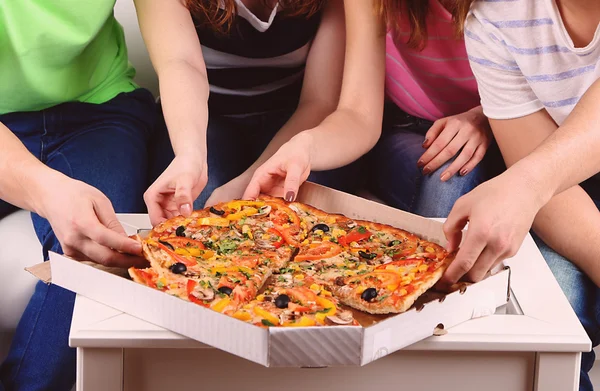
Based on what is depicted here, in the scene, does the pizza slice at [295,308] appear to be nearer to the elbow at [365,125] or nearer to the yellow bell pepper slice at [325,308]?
the yellow bell pepper slice at [325,308]

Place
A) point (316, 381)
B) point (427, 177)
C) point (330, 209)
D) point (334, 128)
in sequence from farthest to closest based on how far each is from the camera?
1. point (427, 177)
2. point (334, 128)
3. point (330, 209)
4. point (316, 381)

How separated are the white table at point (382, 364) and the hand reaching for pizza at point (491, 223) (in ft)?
0.27

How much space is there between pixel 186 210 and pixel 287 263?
21cm

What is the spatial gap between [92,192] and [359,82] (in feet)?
2.20

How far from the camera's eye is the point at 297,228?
1399mm

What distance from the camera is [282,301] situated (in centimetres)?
111

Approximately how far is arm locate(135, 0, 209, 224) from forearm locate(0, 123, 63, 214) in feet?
0.59

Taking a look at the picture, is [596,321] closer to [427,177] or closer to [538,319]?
[538,319]

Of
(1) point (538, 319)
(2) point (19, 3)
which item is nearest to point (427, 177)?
(1) point (538, 319)

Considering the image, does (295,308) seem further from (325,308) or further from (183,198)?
(183,198)

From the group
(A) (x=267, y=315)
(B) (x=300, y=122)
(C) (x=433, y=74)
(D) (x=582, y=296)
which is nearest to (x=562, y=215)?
(D) (x=582, y=296)

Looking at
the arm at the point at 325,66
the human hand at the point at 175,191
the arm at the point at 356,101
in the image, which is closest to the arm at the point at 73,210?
the human hand at the point at 175,191

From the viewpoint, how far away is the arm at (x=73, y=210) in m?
1.26

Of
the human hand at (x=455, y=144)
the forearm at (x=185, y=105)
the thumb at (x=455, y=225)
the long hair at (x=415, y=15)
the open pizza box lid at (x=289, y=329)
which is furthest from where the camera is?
the human hand at (x=455, y=144)
